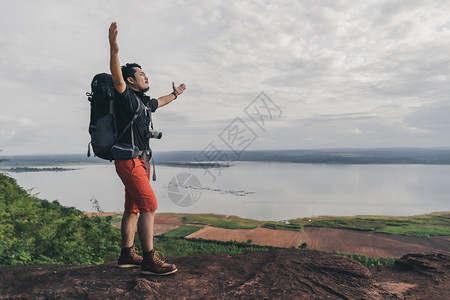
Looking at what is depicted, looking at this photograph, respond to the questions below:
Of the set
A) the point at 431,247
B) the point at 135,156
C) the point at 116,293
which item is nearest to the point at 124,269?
the point at 116,293

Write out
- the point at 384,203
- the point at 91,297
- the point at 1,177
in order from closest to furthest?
the point at 91,297 < the point at 1,177 < the point at 384,203

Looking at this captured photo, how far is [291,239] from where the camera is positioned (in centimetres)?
4294

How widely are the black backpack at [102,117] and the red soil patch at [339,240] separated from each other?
40013mm

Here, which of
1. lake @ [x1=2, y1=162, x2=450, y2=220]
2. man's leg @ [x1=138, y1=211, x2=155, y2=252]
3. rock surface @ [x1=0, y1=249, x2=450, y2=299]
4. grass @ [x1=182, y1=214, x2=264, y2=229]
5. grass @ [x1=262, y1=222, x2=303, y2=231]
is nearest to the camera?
rock surface @ [x1=0, y1=249, x2=450, y2=299]

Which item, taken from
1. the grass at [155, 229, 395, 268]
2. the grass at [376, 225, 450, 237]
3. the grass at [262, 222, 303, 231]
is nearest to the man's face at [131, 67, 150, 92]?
the grass at [155, 229, 395, 268]

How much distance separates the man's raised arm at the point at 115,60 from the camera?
8.77ft

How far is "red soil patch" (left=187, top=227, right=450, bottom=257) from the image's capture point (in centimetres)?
3978

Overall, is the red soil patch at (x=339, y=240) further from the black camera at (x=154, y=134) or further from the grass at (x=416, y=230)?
the black camera at (x=154, y=134)

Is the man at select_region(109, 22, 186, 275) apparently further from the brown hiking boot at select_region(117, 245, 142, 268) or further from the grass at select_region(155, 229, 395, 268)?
the grass at select_region(155, 229, 395, 268)

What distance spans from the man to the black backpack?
96mm

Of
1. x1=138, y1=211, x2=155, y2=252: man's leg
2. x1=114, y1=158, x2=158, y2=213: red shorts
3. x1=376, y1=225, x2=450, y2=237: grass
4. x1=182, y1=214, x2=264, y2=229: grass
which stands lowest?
x1=376, y1=225, x2=450, y2=237: grass

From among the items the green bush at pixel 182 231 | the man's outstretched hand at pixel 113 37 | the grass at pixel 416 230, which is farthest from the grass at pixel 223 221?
the man's outstretched hand at pixel 113 37

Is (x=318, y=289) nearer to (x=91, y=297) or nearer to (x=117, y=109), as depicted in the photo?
(x=91, y=297)

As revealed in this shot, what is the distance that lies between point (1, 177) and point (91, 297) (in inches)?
670
